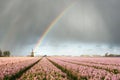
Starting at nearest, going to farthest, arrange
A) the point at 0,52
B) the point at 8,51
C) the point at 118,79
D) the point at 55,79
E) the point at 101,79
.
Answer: the point at 118,79
the point at 101,79
the point at 55,79
the point at 0,52
the point at 8,51

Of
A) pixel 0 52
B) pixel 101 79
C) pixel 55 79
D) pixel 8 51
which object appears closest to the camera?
pixel 101 79

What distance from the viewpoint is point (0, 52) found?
150500 millimetres

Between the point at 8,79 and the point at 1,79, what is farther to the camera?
the point at 8,79

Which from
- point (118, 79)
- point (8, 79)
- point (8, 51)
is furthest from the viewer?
point (8, 51)

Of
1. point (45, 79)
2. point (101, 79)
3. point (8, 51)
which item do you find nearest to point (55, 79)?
point (45, 79)

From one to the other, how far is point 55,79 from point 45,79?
2.66 ft

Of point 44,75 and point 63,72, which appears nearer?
point 44,75

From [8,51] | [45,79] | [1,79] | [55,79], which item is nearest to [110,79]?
[55,79]

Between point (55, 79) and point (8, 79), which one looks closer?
point (55, 79)

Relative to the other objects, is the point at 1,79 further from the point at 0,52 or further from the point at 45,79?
the point at 0,52

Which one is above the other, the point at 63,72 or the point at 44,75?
the point at 44,75

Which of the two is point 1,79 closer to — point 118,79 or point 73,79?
point 73,79

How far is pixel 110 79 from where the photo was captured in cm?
986

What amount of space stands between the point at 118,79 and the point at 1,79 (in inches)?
282
